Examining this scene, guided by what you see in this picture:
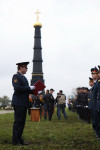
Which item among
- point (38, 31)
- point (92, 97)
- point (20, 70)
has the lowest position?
point (92, 97)

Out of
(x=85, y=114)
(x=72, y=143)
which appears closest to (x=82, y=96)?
(x=85, y=114)

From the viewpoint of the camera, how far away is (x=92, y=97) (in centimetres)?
938

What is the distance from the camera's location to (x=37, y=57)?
55.2 m

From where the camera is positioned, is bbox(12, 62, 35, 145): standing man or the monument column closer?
bbox(12, 62, 35, 145): standing man

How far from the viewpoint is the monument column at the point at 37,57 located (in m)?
54.3

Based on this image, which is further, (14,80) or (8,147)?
(14,80)

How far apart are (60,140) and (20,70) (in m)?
2.22

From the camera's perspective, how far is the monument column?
54281 millimetres

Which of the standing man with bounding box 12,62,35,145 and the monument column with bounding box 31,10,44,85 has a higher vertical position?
the monument column with bounding box 31,10,44,85

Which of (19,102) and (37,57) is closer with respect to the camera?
(19,102)

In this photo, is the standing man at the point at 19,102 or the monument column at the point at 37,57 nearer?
the standing man at the point at 19,102

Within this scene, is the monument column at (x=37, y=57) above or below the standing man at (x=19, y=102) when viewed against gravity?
above

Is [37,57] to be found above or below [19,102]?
above

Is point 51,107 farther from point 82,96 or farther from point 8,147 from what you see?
point 8,147
